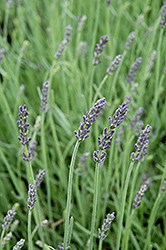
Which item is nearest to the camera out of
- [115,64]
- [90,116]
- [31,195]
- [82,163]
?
[90,116]

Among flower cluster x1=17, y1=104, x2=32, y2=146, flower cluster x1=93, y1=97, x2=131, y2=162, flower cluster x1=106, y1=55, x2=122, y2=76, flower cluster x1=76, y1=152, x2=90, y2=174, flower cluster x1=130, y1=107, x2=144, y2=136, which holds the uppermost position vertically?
flower cluster x1=106, y1=55, x2=122, y2=76

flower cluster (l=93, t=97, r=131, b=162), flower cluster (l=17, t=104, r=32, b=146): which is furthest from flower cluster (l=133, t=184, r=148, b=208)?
flower cluster (l=17, t=104, r=32, b=146)

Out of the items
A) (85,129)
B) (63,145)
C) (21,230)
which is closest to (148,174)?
(63,145)

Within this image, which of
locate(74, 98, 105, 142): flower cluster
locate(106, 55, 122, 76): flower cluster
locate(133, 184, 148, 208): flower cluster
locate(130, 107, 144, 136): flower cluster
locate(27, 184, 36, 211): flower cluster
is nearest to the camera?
locate(74, 98, 105, 142): flower cluster

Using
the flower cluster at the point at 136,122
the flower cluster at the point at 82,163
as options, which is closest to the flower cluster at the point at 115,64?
the flower cluster at the point at 136,122

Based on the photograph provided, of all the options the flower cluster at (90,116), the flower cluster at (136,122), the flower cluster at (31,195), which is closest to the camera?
the flower cluster at (90,116)

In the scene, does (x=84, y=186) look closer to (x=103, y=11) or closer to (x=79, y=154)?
(x=79, y=154)

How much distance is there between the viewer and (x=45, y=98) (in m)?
1.14

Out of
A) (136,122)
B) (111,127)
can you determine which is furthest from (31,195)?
(136,122)

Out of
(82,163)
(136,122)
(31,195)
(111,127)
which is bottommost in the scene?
(31,195)

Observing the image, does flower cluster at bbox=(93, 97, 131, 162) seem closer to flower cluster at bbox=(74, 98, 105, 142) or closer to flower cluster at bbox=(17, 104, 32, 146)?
flower cluster at bbox=(74, 98, 105, 142)

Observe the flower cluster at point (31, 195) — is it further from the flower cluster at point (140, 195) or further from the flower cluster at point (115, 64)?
the flower cluster at point (115, 64)

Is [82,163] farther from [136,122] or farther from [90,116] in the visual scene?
[90,116]

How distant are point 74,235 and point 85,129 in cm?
78
